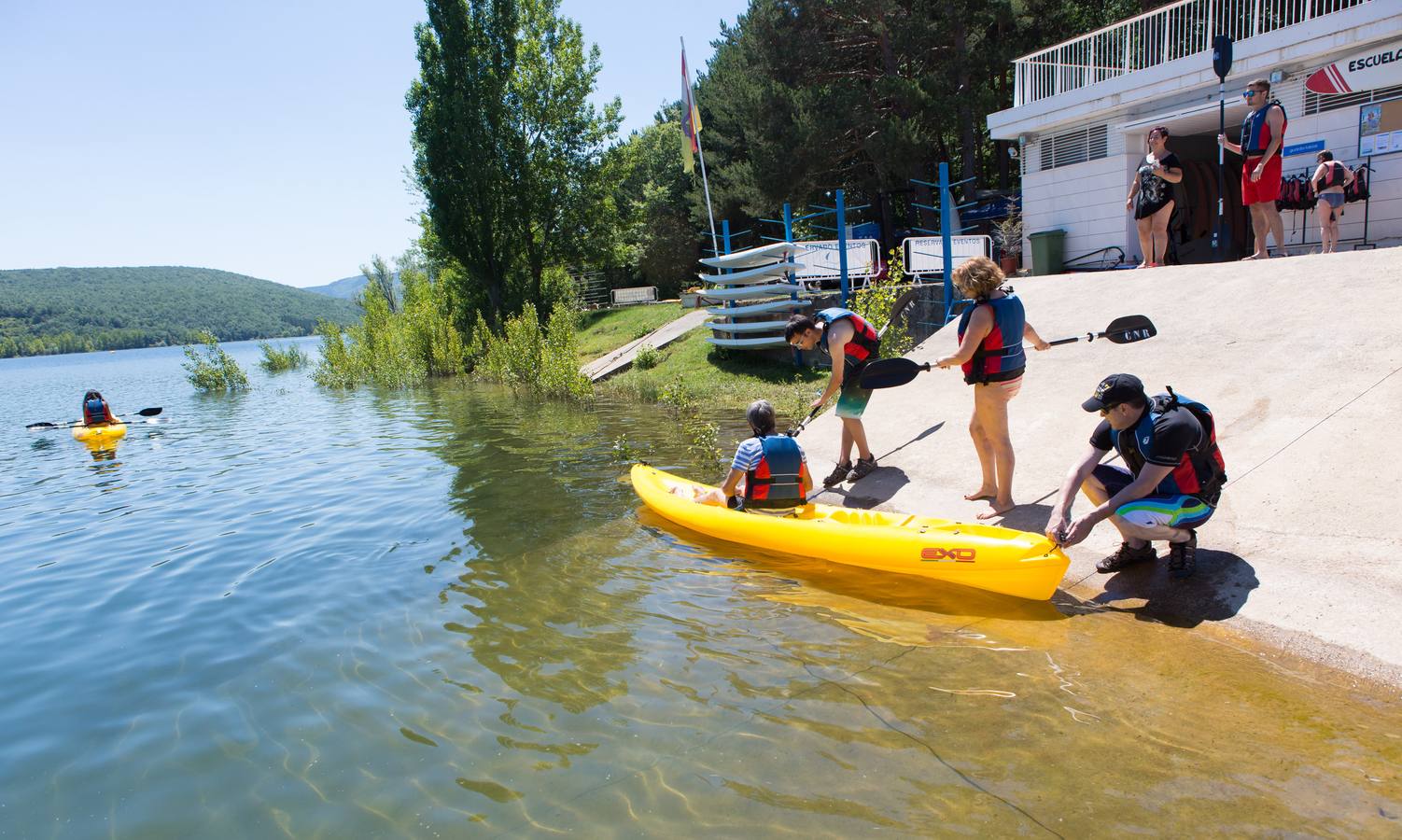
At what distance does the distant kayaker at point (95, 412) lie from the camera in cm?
1470

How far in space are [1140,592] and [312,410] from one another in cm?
1838

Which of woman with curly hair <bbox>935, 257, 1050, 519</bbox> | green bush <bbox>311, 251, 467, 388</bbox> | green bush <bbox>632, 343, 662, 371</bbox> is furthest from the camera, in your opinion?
green bush <bbox>311, 251, 467, 388</bbox>

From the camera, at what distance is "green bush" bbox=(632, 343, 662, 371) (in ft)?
60.0

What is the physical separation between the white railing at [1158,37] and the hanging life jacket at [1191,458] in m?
10.5

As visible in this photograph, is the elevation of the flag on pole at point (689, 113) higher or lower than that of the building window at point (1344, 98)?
higher

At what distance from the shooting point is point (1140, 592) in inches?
181

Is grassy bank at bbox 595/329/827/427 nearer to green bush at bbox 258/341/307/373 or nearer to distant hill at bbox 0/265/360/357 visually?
green bush at bbox 258/341/307/373

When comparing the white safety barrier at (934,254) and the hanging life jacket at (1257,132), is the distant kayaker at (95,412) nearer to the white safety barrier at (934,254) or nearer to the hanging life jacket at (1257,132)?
the white safety barrier at (934,254)

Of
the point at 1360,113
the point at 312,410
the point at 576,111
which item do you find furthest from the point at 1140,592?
the point at 576,111

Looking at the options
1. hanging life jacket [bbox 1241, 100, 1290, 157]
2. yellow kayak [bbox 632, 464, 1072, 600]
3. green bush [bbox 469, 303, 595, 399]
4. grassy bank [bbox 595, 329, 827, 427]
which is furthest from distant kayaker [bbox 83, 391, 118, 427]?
hanging life jacket [bbox 1241, 100, 1290, 157]

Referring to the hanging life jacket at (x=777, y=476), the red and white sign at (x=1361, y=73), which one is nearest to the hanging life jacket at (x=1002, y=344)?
the hanging life jacket at (x=777, y=476)

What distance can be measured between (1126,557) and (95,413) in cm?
1720

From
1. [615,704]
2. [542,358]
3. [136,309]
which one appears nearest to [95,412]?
[542,358]

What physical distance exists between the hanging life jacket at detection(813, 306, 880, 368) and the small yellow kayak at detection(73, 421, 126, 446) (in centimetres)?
1421
